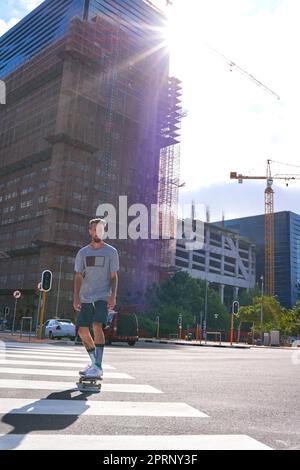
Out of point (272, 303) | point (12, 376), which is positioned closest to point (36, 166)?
point (272, 303)

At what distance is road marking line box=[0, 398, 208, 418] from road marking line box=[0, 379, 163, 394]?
716mm

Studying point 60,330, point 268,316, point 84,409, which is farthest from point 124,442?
point 268,316

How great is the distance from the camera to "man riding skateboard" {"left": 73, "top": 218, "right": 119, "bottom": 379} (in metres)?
5.34

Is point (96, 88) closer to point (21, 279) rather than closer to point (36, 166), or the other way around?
point (36, 166)

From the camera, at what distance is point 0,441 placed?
2867 mm

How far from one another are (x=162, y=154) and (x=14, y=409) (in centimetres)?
9134

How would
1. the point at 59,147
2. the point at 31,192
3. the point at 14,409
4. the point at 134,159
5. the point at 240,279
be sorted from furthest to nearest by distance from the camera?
the point at 240,279
the point at 134,159
the point at 31,192
the point at 59,147
the point at 14,409

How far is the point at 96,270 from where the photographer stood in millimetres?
5500

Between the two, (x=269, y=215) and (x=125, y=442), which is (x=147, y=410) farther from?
(x=269, y=215)

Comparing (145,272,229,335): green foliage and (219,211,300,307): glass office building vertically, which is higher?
(219,211,300,307): glass office building

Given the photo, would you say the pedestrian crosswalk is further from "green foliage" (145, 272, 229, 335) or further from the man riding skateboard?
"green foliage" (145, 272, 229, 335)

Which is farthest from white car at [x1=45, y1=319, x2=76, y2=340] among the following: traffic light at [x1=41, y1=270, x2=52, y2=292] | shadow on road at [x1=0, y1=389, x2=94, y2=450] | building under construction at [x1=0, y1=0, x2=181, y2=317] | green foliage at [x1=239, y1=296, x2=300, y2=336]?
building under construction at [x1=0, y1=0, x2=181, y2=317]

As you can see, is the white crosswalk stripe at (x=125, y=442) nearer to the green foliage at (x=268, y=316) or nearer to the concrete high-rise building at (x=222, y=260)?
the green foliage at (x=268, y=316)

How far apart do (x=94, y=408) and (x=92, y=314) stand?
1496 millimetres
